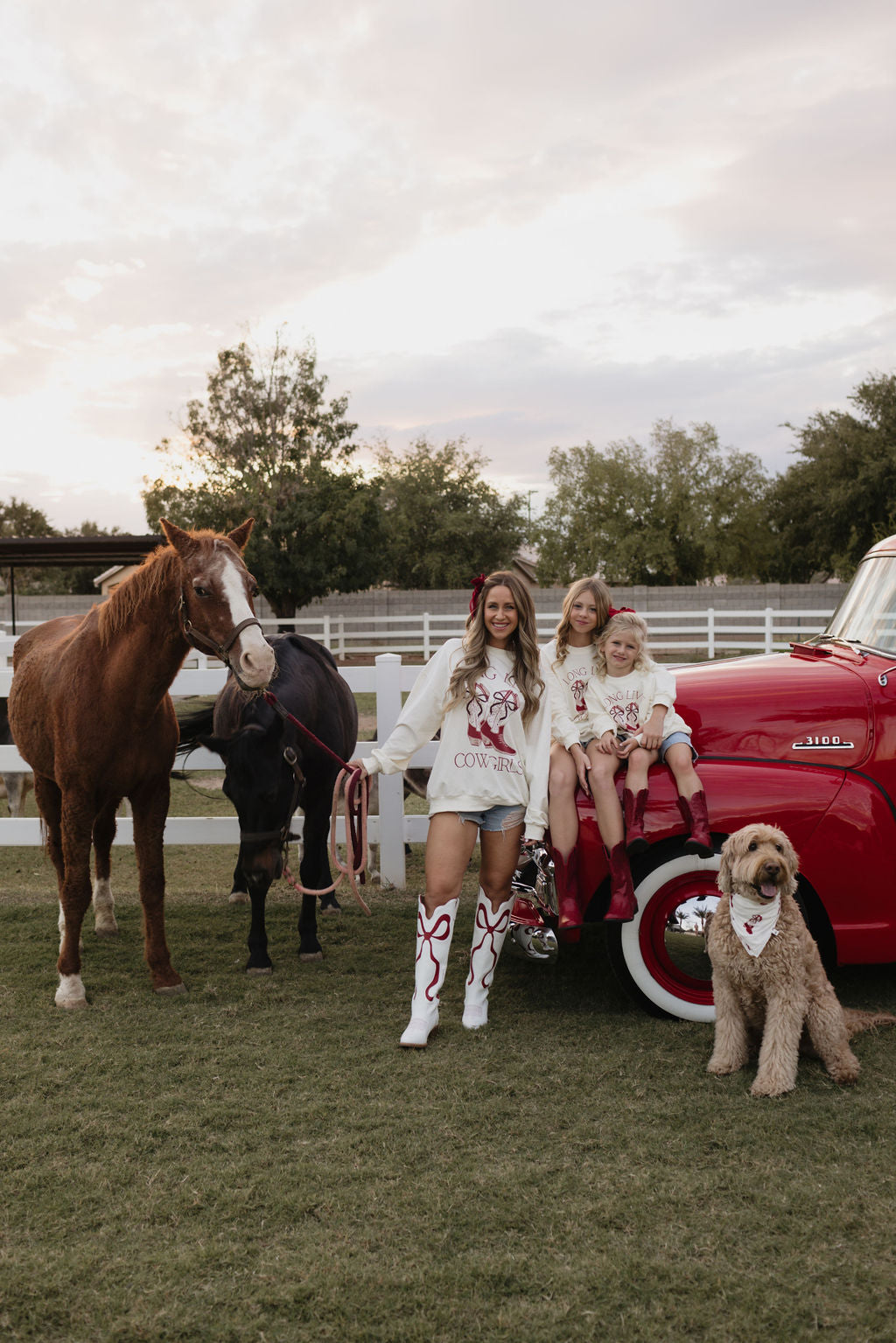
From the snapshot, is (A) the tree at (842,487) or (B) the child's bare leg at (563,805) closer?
(B) the child's bare leg at (563,805)

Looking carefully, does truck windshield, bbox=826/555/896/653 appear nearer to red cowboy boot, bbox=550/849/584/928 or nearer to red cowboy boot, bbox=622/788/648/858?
red cowboy boot, bbox=622/788/648/858

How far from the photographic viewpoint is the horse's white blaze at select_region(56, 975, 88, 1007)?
14.0ft

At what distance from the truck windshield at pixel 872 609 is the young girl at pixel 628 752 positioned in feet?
3.42

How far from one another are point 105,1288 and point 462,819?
2.01 meters

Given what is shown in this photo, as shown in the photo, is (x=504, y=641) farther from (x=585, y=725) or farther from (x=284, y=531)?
(x=284, y=531)

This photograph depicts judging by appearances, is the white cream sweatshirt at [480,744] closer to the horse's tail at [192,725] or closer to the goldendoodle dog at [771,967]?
the goldendoodle dog at [771,967]

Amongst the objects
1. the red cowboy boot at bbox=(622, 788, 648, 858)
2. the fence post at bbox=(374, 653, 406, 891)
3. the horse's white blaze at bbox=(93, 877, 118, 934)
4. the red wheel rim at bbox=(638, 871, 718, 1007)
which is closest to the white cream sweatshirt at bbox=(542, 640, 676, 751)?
the red cowboy boot at bbox=(622, 788, 648, 858)

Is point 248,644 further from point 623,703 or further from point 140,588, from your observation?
point 623,703

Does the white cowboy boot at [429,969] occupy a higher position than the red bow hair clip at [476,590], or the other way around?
the red bow hair clip at [476,590]

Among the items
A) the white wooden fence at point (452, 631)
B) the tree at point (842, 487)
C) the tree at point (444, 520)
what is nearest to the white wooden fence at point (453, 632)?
the white wooden fence at point (452, 631)

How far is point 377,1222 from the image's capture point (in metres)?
2.60

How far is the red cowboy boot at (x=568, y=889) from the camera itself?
367cm

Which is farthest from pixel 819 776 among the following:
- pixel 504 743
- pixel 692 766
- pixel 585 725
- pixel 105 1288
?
pixel 105 1288

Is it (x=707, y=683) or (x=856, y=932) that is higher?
(x=707, y=683)
